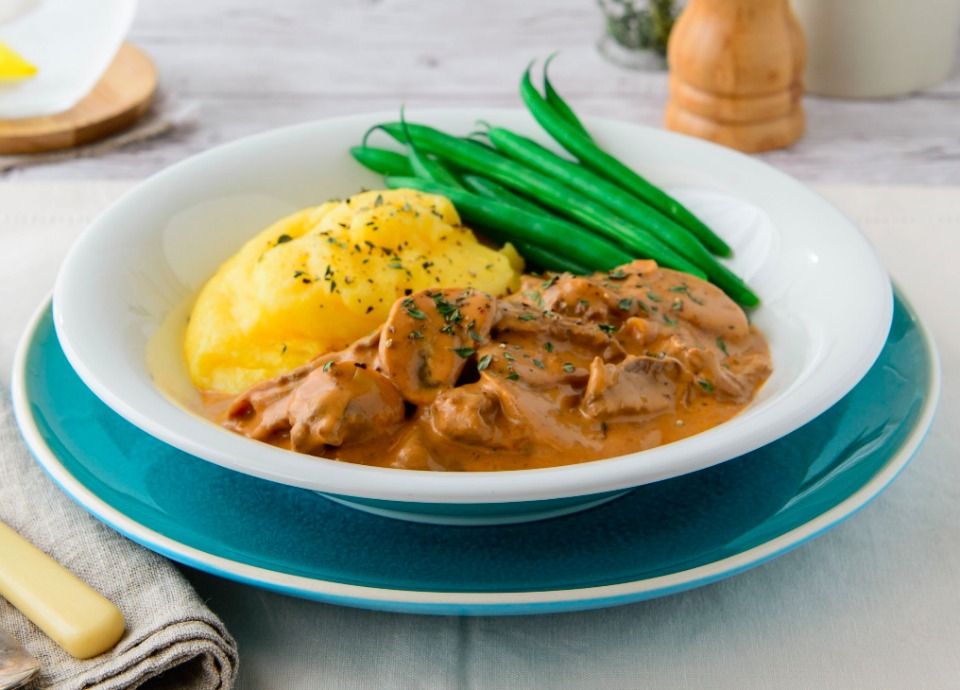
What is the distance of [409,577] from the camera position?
9.43 feet

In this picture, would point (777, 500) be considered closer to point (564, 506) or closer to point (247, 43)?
point (564, 506)

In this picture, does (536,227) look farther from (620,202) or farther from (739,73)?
(739,73)

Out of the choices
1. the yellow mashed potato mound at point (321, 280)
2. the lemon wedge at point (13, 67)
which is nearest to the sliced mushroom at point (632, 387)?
the yellow mashed potato mound at point (321, 280)

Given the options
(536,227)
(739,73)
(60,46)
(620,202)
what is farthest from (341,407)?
(60,46)

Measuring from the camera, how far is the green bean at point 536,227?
14.6 feet

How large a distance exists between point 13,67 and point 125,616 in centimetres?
503

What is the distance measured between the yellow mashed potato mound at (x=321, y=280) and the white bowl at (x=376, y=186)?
7.1 inches

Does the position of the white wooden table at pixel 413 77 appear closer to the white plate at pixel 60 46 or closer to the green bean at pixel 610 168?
the white plate at pixel 60 46

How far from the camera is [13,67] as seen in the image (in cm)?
680

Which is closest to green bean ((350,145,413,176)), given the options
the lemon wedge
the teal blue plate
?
the teal blue plate

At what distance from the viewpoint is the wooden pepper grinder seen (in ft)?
20.2

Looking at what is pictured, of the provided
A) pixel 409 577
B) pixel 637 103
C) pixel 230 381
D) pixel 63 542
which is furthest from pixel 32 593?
pixel 637 103

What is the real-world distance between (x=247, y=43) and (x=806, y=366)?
245 inches

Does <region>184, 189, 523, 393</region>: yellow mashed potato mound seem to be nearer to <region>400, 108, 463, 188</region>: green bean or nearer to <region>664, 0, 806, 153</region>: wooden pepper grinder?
<region>400, 108, 463, 188</region>: green bean
